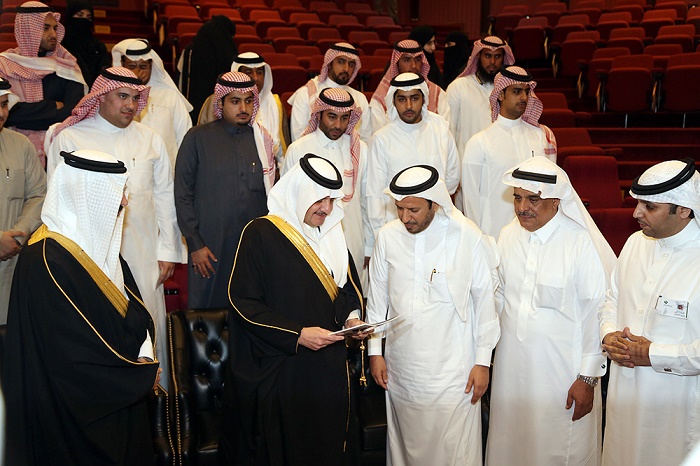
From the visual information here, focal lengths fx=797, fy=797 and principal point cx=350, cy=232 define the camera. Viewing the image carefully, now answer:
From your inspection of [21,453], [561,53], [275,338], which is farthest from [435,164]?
[561,53]

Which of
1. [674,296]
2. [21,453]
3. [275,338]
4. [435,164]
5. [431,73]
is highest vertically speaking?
[431,73]

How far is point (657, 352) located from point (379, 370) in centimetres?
122

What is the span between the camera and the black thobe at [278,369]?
11.0 ft

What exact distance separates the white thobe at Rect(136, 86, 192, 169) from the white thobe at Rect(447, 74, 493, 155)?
2.05m

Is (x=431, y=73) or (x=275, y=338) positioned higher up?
(x=431, y=73)

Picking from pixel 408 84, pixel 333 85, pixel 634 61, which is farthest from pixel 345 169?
pixel 634 61

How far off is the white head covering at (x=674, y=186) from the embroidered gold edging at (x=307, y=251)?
1313mm

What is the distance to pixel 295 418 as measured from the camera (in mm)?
3387

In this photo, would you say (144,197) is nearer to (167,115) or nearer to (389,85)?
(167,115)

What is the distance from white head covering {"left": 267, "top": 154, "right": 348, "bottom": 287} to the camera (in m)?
3.36

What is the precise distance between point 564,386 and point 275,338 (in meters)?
1.35

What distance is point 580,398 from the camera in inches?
140

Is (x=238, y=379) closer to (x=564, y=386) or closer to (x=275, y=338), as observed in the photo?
(x=275, y=338)

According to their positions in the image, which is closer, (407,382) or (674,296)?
(674,296)
